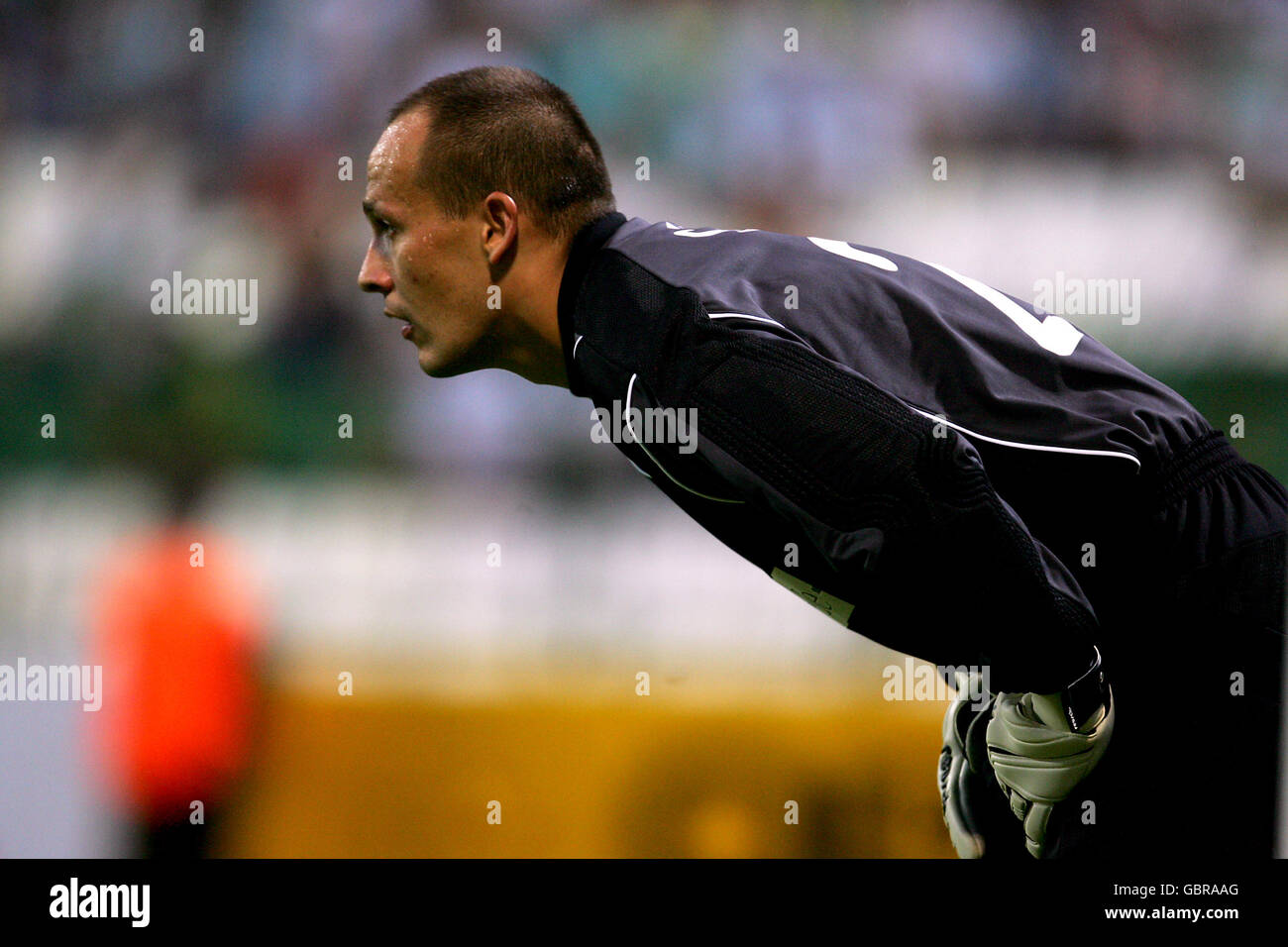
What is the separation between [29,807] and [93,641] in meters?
0.46

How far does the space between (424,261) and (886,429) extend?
834mm

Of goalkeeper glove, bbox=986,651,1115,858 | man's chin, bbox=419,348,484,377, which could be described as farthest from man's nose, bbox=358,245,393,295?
goalkeeper glove, bbox=986,651,1115,858

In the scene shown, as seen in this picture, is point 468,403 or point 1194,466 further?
point 468,403

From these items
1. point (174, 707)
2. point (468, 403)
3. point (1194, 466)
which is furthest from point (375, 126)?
point (1194, 466)

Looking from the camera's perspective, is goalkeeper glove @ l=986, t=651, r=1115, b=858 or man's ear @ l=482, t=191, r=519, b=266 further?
man's ear @ l=482, t=191, r=519, b=266

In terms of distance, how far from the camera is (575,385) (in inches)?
75.7

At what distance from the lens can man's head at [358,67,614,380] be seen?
2.02 meters

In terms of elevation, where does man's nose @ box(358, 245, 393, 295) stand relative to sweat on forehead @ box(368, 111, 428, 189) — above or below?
below

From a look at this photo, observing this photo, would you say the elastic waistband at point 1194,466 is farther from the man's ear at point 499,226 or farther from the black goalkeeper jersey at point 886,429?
the man's ear at point 499,226

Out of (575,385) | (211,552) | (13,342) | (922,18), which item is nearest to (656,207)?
(922,18)

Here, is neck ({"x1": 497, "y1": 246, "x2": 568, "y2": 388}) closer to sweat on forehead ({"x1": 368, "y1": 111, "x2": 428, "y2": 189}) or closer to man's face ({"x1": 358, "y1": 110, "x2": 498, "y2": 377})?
man's face ({"x1": 358, "y1": 110, "x2": 498, "y2": 377})

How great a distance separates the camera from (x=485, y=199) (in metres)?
2.02

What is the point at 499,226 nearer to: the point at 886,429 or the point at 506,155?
the point at 506,155
